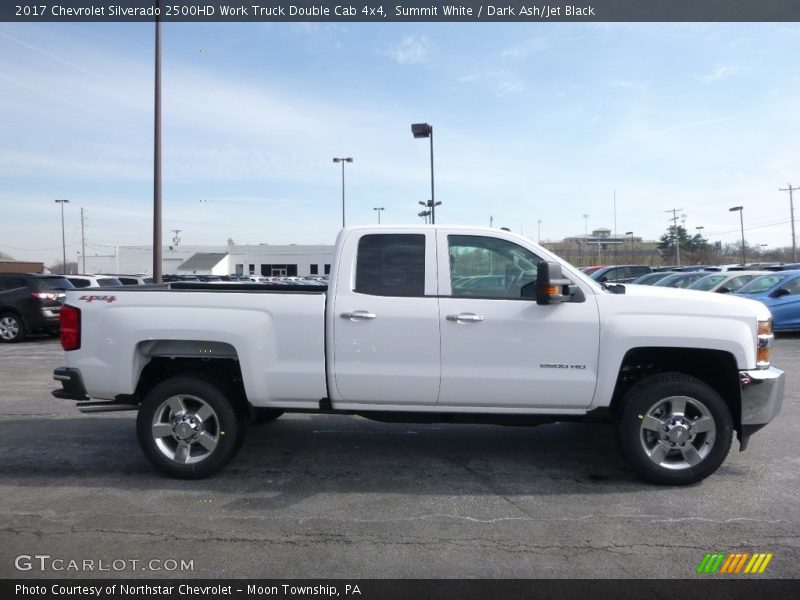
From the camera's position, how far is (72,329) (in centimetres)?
504

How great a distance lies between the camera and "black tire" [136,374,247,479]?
4.99 meters

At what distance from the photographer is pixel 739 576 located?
3.52 m

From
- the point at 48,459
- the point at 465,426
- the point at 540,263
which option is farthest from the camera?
the point at 465,426

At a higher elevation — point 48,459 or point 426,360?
point 426,360

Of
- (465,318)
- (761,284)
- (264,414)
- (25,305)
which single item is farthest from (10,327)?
(761,284)

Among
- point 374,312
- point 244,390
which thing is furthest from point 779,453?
point 244,390

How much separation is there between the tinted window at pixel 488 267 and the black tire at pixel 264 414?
6.62 feet

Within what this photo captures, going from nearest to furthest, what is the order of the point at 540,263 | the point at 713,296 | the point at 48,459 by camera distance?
the point at 540,263 < the point at 713,296 < the point at 48,459

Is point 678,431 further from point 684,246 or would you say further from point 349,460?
point 684,246

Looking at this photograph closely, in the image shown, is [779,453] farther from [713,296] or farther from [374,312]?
[374,312]

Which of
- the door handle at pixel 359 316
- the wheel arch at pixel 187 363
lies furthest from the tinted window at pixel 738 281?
the wheel arch at pixel 187 363

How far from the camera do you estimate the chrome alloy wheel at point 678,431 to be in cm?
480

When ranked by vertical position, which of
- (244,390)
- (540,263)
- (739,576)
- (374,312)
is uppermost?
(540,263)
